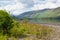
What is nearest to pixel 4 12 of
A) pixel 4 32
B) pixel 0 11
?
pixel 0 11

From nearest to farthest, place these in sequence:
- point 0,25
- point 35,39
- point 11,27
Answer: point 35,39
point 0,25
point 11,27

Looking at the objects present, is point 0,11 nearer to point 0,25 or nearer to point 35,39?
point 0,25

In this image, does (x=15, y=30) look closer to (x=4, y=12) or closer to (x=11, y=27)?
(x=11, y=27)

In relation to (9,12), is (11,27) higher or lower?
lower

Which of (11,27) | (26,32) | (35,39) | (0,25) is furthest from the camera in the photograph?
(26,32)

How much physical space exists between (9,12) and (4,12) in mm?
366

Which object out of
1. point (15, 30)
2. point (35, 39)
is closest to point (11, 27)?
point (15, 30)

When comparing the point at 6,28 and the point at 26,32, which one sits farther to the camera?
the point at 26,32

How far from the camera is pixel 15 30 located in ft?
60.2

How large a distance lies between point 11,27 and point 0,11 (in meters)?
1.44

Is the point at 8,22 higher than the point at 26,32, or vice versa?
the point at 8,22

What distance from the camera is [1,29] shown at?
17375 millimetres

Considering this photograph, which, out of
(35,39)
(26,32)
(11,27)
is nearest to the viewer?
(35,39)

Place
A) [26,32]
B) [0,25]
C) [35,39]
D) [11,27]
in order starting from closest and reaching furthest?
[35,39] < [0,25] < [11,27] < [26,32]
